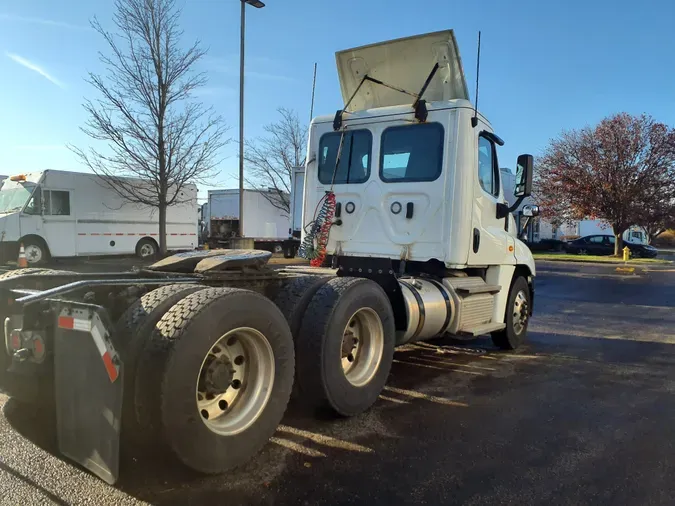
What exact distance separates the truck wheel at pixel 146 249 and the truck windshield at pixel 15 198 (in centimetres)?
442

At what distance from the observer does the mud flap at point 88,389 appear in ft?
8.57

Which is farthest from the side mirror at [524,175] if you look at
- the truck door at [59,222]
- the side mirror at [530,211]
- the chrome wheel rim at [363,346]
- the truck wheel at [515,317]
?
the truck door at [59,222]

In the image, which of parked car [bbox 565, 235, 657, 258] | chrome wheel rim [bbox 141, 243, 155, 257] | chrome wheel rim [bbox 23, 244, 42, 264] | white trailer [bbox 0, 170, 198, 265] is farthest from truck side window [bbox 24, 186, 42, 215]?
parked car [bbox 565, 235, 657, 258]

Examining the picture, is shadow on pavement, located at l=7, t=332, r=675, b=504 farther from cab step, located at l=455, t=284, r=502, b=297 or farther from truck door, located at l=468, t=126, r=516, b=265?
truck door, located at l=468, t=126, r=516, b=265

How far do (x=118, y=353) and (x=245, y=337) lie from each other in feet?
2.93

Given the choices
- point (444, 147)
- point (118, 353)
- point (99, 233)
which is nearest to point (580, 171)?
point (99, 233)

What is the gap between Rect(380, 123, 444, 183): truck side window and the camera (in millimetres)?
5824

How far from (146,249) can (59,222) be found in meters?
3.80

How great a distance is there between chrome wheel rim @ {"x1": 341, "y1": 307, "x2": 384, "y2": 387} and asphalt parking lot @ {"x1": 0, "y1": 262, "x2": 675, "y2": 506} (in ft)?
1.17

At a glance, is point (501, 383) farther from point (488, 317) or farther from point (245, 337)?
point (245, 337)

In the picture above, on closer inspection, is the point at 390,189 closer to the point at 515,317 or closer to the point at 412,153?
Result: the point at 412,153

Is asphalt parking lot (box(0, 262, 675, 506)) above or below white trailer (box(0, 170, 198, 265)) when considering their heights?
below

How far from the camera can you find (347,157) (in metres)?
A: 6.40

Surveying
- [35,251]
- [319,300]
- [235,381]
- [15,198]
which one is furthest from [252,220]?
[235,381]
